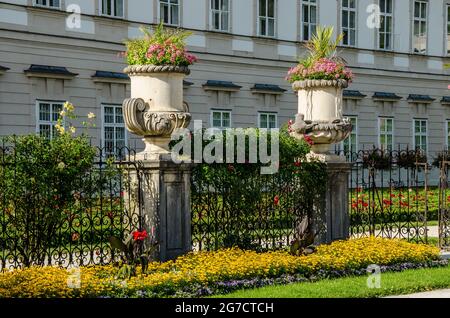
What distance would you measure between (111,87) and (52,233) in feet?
41.8

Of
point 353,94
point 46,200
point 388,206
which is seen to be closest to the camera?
point 46,200

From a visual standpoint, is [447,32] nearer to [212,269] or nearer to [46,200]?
[212,269]

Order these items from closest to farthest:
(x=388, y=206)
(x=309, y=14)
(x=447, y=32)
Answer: (x=388, y=206) < (x=309, y=14) < (x=447, y=32)

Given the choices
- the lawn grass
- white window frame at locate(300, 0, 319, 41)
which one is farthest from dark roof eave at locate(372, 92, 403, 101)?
the lawn grass

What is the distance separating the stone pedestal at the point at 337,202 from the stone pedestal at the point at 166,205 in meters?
2.74

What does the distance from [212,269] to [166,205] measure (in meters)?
1.26

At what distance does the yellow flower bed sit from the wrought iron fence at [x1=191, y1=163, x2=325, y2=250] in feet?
1.70

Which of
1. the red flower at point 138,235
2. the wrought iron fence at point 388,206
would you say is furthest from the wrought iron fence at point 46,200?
the wrought iron fence at point 388,206

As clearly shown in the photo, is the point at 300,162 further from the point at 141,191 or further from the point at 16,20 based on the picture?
the point at 16,20

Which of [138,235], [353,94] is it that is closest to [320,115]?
[138,235]

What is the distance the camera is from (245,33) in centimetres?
2652

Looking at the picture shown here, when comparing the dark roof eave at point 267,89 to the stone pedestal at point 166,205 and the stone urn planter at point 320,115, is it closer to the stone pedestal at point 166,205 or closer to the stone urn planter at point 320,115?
the stone urn planter at point 320,115

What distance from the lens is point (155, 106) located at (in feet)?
35.1

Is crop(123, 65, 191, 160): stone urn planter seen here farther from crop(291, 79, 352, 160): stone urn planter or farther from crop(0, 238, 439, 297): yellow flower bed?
crop(291, 79, 352, 160): stone urn planter
